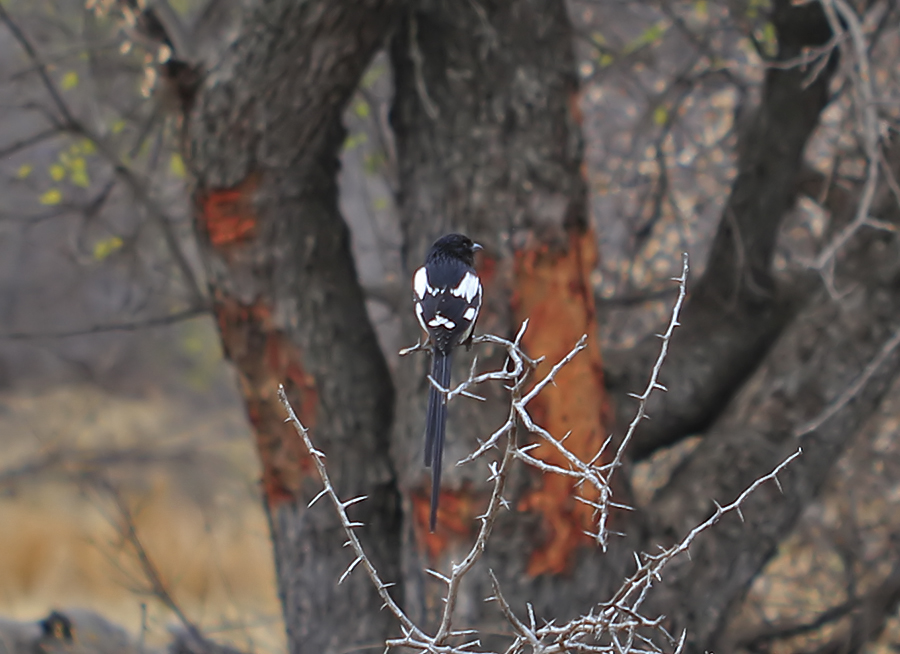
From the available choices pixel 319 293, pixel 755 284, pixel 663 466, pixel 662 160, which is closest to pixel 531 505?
pixel 319 293

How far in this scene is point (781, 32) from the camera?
13.1 ft

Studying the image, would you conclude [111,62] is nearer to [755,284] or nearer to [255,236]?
[255,236]

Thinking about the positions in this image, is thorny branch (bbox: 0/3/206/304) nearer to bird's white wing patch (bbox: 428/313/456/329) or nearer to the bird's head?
the bird's head

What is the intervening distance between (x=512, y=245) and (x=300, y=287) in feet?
2.57

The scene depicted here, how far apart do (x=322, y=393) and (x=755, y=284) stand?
1.95 m

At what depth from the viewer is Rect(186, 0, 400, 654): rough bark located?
306cm

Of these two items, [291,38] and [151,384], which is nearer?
[291,38]

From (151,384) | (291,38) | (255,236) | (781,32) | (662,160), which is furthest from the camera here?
(151,384)

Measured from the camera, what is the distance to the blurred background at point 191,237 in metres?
4.43

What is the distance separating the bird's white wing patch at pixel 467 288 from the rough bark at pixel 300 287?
2.87 feet

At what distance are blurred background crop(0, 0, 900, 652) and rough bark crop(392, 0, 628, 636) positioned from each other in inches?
21.2

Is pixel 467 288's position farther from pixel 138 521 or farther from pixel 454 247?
pixel 138 521

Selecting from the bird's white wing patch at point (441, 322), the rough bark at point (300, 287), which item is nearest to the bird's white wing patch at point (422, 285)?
the bird's white wing patch at point (441, 322)

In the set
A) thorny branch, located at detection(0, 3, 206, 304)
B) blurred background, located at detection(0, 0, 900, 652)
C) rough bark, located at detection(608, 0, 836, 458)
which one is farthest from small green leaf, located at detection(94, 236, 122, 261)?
rough bark, located at detection(608, 0, 836, 458)
